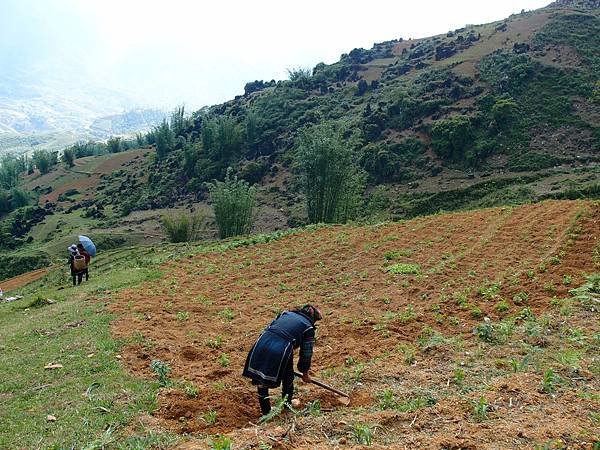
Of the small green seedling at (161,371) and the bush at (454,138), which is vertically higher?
the bush at (454,138)

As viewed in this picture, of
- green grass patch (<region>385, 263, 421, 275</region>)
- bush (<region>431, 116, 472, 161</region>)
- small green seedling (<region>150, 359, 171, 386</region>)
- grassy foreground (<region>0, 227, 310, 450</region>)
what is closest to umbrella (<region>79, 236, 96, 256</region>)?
grassy foreground (<region>0, 227, 310, 450</region>)

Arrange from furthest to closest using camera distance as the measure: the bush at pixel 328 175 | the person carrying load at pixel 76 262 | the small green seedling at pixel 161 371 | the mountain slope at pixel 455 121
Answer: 1. the mountain slope at pixel 455 121
2. the bush at pixel 328 175
3. the person carrying load at pixel 76 262
4. the small green seedling at pixel 161 371

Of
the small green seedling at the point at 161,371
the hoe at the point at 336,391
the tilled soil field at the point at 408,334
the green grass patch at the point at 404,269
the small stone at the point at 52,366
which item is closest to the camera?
the tilled soil field at the point at 408,334

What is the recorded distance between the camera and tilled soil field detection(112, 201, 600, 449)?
578 cm

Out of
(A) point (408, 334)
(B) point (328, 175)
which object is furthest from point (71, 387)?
(B) point (328, 175)

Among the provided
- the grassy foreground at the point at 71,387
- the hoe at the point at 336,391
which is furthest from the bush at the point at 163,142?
the hoe at the point at 336,391

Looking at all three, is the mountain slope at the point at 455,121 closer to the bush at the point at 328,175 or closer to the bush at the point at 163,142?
the bush at the point at 163,142

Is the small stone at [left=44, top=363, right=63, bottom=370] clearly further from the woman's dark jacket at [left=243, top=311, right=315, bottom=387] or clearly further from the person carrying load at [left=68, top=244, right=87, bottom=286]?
the person carrying load at [left=68, top=244, right=87, bottom=286]

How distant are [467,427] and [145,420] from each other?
4258 mm

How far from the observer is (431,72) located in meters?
63.6

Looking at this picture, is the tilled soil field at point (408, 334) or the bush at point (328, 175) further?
the bush at point (328, 175)

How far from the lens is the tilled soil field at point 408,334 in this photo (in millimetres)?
5781

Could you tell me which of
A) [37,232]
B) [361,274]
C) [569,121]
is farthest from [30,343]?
[37,232]

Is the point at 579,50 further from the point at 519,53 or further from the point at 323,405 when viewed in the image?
the point at 323,405
